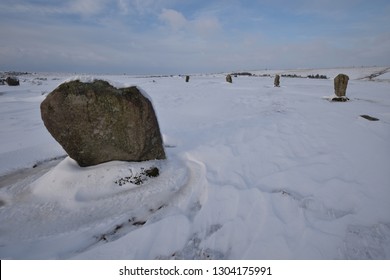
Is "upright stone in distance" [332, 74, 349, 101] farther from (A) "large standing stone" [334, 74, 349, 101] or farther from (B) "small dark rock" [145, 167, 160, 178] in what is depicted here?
(B) "small dark rock" [145, 167, 160, 178]

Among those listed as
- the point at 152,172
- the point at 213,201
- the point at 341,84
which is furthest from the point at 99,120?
the point at 341,84

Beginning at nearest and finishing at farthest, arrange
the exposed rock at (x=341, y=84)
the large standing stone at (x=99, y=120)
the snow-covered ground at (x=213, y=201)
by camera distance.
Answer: the snow-covered ground at (x=213, y=201) < the large standing stone at (x=99, y=120) < the exposed rock at (x=341, y=84)

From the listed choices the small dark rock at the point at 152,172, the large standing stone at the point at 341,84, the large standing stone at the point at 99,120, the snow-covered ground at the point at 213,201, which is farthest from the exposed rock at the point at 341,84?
the small dark rock at the point at 152,172

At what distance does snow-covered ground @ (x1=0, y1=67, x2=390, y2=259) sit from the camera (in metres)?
2.75

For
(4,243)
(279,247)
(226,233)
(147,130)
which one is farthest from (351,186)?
(4,243)

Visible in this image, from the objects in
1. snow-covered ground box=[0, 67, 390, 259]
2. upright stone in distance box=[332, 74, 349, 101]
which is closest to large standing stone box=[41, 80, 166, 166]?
snow-covered ground box=[0, 67, 390, 259]

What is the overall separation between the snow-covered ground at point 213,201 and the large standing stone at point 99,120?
0.97ft

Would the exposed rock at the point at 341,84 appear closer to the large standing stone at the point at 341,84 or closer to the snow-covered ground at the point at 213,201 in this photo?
the large standing stone at the point at 341,84

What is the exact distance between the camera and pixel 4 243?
9.74 feet

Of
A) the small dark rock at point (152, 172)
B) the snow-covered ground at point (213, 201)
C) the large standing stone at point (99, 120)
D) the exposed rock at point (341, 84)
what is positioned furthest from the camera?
the exposed rock at point (341, 84)

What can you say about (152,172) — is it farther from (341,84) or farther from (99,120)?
(341,84)

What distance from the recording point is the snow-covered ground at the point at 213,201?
2.75m

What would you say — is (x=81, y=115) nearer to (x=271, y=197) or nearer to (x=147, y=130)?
(x=147, y=130)

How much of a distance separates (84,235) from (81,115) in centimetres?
205
